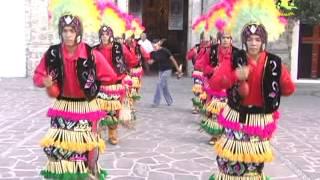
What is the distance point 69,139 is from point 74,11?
1.22 meters

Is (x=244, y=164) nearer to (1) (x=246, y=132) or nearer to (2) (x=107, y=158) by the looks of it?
(1) (x=246, y=132)

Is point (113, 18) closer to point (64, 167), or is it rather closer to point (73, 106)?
point (73, 106)

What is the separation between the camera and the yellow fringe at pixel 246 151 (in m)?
4.78

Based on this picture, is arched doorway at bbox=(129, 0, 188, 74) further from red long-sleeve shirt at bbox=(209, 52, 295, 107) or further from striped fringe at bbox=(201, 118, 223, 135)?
red long-sleeve shirt at bbox=(209, 52, 295, 107)

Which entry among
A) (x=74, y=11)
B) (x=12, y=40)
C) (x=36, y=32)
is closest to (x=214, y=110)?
(x=74, y=11)

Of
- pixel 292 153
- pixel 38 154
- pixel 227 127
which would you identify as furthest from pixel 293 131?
pixel 227 127

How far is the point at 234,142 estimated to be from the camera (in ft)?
15.9

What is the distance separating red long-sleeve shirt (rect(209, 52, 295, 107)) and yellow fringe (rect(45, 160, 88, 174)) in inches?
59.4

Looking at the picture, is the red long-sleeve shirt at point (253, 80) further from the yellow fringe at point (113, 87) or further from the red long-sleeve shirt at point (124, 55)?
the yellow fringe at point (113, 87)

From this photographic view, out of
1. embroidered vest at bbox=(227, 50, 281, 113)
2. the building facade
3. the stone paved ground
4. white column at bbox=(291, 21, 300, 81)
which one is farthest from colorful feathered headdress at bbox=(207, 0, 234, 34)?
white column at bbox=(291, 21, 300, 81)

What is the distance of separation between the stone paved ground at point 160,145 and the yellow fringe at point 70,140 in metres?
1.39

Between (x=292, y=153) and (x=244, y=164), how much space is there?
3720 mm

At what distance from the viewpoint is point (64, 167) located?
205 inches

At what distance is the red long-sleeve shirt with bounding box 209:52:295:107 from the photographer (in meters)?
4.73
